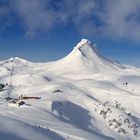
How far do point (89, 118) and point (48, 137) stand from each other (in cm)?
5192

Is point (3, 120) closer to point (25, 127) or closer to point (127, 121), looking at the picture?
point (25, 127)

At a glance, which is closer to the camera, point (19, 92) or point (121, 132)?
point (121, 132)

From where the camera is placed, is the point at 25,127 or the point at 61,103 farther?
the point at 61,103

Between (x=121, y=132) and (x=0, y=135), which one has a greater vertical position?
(x=121, y=132)

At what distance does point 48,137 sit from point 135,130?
51914 millimetres

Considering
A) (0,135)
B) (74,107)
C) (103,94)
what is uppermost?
(103,94)

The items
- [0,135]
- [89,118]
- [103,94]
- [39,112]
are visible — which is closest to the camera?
[0,135]

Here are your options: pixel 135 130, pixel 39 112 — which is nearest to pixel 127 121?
pixel 135 130

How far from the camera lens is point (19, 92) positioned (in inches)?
6629

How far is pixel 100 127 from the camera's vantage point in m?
90.2

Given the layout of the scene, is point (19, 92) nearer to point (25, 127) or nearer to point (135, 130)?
point (135, 130)

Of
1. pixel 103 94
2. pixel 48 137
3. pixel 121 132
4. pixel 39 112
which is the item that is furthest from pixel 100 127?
pixel 103 94

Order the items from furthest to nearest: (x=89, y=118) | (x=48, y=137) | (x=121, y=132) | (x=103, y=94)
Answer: (x=103, y=94)
(x=89, y=118)
(x=121, y=132)
(x=48, y=137)

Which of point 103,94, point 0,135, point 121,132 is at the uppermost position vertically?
point 103,94
